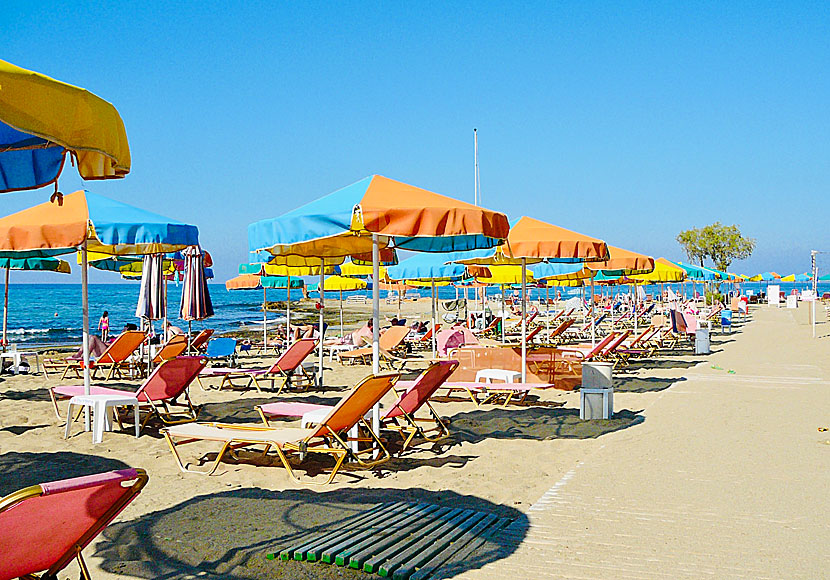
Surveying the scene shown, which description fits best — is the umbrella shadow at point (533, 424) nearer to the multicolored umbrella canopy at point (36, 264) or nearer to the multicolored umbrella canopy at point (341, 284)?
the multicolored umbrella canopy at point (36, 264)

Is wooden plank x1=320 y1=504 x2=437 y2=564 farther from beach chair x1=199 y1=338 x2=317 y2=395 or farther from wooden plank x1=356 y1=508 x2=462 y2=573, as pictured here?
beach chair x1=199 y1=338 x2=317 y2=395

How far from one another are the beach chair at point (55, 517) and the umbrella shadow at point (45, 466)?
260 centimetres

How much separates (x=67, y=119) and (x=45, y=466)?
12.8 feet

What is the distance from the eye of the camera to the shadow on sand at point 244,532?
3.57 meters

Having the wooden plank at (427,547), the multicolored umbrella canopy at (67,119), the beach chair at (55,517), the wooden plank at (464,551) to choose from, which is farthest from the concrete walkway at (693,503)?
the multicolored umbrella canopy at (67,119)

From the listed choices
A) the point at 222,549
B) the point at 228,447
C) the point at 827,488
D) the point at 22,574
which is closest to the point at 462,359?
the point at 228,447

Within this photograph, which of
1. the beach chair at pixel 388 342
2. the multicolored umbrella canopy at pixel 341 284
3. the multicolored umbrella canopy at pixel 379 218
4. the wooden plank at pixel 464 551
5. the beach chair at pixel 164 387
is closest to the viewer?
the wooden plank at pixel 464 551

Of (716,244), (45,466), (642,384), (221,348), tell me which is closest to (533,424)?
(642,384)

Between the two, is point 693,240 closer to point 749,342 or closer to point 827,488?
point 749,342

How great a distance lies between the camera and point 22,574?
274 cm

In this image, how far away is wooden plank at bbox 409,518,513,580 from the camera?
3.50 metres

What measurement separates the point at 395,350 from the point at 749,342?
907 centimetres

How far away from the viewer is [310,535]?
13.2 feet

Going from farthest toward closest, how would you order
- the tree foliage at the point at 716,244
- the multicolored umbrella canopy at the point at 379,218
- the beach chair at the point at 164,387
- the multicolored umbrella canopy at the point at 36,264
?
1. the tree foliage at the point at 716,244
2. the multicolored umbrella canopy at the point at 36,264
3. the beach chair at the point at 164,387
4. the multicolored umbrella canopy at the point at 379,218
